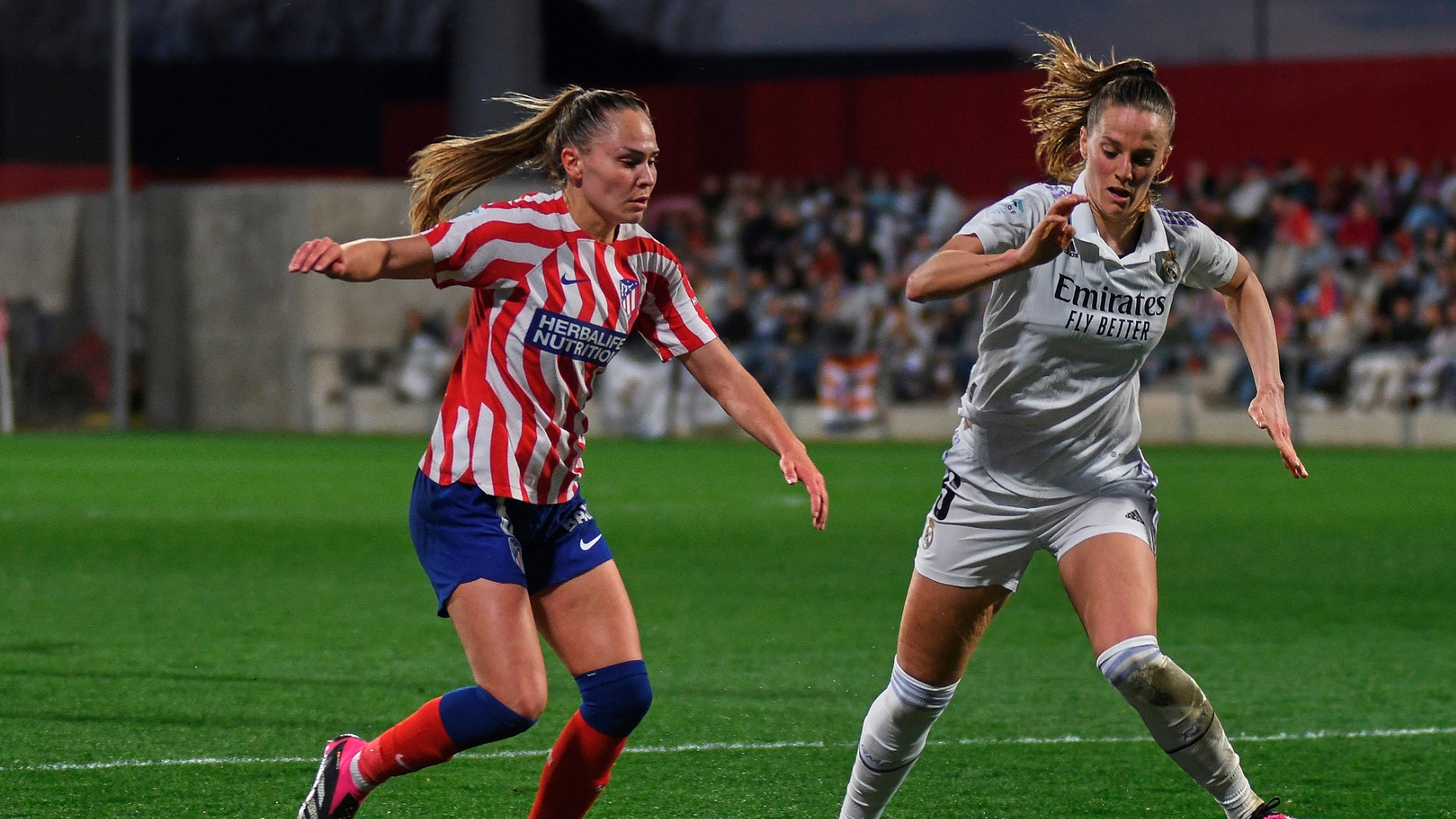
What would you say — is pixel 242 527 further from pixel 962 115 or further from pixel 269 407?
pixel 962 115

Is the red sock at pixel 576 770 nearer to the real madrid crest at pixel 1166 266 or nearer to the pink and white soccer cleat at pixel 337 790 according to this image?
the pink and white soccer cleat at pixel 337 790

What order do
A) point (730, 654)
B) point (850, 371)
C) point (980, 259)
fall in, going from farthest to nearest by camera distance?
point (850, 371) → point (730, 654) → point (980, 259)

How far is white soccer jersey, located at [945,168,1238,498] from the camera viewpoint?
14.8ft

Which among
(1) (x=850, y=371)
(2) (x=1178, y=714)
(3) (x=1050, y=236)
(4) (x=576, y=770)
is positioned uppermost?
(3) (x=1050, y=236)

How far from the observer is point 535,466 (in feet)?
14.3

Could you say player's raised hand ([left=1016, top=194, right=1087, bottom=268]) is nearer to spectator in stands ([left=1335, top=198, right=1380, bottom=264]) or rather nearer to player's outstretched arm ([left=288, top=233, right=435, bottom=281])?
player's outstretched arm ([left=288, top=233, right=435, bottom=281])

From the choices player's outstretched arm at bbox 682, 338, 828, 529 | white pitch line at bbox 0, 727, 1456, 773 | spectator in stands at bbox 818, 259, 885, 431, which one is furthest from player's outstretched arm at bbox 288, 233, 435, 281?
spectator in stands at bbox 818, 259, 885, 431

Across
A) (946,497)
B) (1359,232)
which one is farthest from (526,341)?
(1359,232)

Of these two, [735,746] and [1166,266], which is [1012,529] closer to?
[1166,266]

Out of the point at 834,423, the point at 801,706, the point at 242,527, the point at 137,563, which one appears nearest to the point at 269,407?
the point at 834,423

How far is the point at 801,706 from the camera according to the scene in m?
6.93

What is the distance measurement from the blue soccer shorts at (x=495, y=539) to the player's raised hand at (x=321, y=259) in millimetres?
590

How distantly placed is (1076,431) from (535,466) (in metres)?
1.32

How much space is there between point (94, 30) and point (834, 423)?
19722mm
